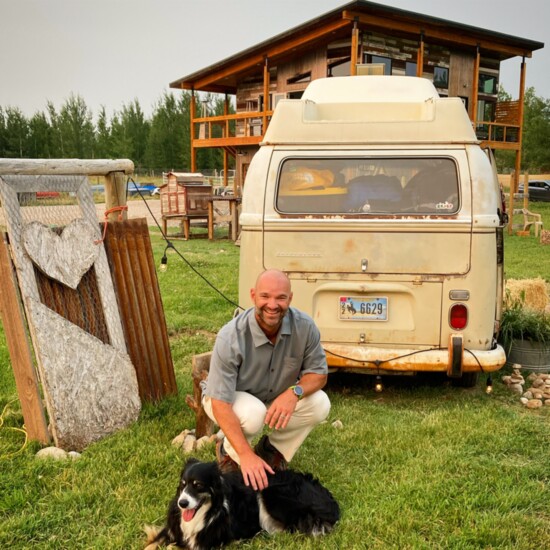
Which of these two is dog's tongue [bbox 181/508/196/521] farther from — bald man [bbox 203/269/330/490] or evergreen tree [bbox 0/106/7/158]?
evergreen tree [bbox 0/106/7/158]

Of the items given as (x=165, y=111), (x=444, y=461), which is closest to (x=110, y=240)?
(x=444, y=461)

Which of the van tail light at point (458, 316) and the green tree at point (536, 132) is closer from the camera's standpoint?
the van tail light at point (458, 316)

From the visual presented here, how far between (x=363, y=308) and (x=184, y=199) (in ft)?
46.5

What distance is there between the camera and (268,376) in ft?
12.5

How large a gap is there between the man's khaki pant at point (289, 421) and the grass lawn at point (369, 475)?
10.9 inches

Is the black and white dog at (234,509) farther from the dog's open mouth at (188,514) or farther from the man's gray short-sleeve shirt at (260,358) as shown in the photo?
the man's gray short-sleeve shirt at (260,358)

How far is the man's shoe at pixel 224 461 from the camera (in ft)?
12.3

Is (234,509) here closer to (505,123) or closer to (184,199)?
(184,199)

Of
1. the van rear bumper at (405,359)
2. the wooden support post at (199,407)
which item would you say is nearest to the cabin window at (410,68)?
the van rear bumper at (405,359)

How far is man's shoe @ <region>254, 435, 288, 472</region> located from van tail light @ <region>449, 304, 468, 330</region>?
2.07 metres

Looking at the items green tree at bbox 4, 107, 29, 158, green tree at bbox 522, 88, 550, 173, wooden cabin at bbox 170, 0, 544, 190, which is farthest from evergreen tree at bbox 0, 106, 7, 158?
green tree at bbox 522, 88, 550, 173

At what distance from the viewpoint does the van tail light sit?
17.1 ft

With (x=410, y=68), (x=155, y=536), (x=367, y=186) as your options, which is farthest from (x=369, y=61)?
(x=155, y=536)

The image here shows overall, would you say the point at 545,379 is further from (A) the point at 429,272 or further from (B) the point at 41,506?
(B) the point at 41,506
